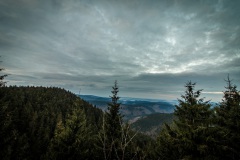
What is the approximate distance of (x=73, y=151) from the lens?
15.4 meters

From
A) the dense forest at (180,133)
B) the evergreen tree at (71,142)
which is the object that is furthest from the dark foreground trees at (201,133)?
the evergreen tree at (71,142)

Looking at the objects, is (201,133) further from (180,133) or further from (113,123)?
(113,123)

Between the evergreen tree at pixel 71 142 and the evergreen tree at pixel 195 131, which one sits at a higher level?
the evergreen tree at pixel 195 131

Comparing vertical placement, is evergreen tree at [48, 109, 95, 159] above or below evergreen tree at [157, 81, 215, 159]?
below

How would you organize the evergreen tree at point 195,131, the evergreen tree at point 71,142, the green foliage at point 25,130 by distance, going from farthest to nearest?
the green foliage at point 25,130 < the evergreen tree at point 71,142 < the evergreen tree at point 195,131

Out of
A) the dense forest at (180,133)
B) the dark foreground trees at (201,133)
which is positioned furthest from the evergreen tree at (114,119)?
the dark foreground trees at (201,133)

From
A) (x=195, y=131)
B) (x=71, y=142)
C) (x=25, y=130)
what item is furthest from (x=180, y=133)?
(x=25, y=130)

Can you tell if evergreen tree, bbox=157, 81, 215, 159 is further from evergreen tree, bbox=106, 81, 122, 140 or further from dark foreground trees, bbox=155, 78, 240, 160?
evergreen tree, bbox=106, 81, 122, 140

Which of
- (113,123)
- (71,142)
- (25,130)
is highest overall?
(113,123)

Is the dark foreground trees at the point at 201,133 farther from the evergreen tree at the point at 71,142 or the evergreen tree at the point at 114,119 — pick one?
the evergreen tree at the point at 71,142

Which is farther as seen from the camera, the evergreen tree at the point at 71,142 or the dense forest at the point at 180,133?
the evergreen tree at the point at 71,142

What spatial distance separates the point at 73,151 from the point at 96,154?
324 cm

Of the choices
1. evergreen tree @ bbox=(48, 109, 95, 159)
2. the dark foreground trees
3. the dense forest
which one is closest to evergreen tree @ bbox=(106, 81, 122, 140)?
the dense forest

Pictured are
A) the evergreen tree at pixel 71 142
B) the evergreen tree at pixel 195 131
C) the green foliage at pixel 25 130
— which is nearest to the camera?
the evergreen tree at pixel 195 131
